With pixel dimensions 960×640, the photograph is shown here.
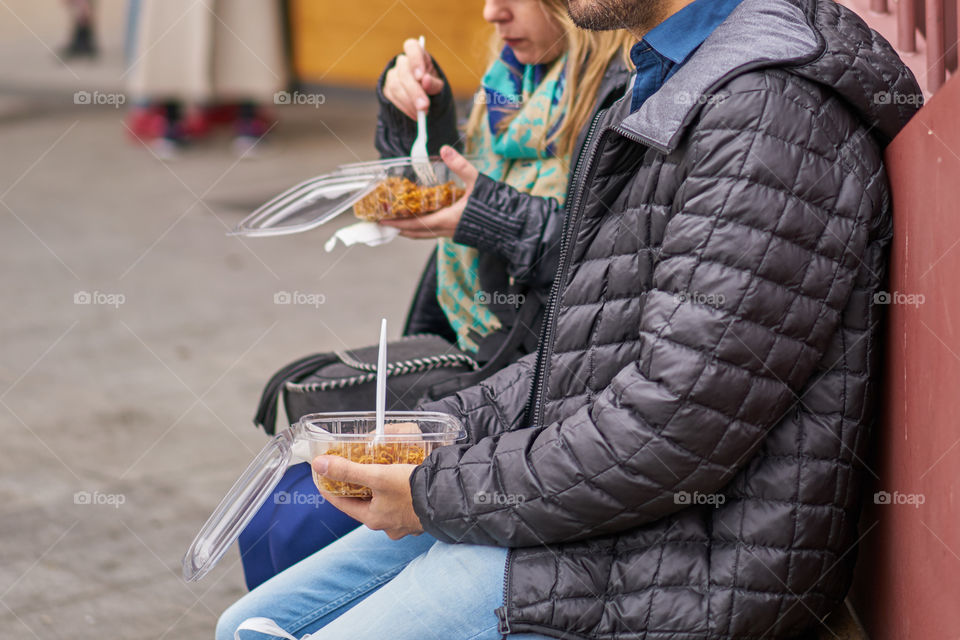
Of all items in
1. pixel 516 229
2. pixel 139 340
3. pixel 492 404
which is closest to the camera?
pixel 492 404

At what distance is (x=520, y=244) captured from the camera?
2541 mm

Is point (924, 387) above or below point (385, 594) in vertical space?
above

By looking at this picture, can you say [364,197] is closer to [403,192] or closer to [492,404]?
[403,192]

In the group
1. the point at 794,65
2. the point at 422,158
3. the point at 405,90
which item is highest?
the point at 794,65

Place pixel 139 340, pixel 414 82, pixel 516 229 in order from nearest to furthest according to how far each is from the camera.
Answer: pixel 516 229
pixel 414 82
pixel 139 340

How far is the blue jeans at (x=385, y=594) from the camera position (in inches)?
67.5

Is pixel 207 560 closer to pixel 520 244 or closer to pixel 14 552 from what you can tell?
pixel 520 244

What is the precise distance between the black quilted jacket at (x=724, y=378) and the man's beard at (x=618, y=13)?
0.65 ft

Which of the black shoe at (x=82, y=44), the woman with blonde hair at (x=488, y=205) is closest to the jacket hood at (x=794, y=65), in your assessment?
the woman with blonde hair at (x=488, y=205)

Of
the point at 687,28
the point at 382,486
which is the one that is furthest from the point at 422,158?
the point at 382,486

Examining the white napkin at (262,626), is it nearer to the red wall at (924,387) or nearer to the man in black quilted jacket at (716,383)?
the man in black quilted jacket at (716,383)

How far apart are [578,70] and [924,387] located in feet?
4.27

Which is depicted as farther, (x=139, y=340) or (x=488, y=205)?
(x=139, y=340)

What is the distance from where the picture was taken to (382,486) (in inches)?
70.8
